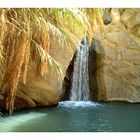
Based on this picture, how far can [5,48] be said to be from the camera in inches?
78.7

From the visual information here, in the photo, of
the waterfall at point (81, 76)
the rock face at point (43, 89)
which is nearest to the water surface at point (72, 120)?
the rock face at point (43, 89)

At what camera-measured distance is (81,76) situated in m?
6.03

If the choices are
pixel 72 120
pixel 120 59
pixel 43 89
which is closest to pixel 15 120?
pixel 72 120

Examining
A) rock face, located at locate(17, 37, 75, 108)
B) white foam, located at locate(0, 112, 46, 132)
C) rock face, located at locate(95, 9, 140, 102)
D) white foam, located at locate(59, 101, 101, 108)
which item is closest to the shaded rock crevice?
rock face, located at locate(95, 9, 140, 102)

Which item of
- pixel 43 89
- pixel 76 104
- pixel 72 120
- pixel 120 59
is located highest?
pixel 120 59

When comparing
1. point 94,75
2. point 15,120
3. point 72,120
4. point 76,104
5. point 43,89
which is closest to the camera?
point 72,120

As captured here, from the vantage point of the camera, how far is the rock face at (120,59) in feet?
19.5

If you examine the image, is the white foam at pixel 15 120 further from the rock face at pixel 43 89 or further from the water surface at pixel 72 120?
the rock face at pixel 43 89

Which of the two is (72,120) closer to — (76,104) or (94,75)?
(76,104)

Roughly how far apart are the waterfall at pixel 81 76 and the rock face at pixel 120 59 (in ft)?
0.86

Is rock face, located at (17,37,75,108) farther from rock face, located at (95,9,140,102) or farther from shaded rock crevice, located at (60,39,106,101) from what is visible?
rock face, located at (95,9,140,102)

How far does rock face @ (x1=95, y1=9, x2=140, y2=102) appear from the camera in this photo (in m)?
5.93

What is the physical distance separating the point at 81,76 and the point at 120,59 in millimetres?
718

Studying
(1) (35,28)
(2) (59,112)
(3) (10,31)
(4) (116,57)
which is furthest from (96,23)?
(4) (116,57)
